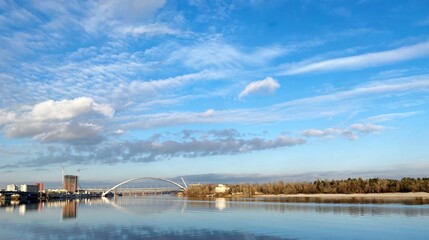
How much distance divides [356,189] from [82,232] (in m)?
158

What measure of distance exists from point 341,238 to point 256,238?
24.9 feet

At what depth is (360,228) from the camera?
43219 mm

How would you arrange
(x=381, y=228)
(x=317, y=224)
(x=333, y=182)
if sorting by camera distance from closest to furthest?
1. (x=381, y=228)
2. (x=317, y=224)
3. (x=333, y=182)

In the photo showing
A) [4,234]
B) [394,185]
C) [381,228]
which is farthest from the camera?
[394,185]

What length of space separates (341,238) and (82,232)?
2453 cm

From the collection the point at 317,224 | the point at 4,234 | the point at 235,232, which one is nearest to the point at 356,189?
the point at 317,224

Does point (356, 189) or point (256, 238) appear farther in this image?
point (356, 189)

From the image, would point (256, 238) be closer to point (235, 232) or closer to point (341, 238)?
point (235, 232)

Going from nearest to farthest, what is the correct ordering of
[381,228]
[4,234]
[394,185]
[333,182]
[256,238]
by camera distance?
[256,238]
[4,234]
[381,228]
[394,185]
[333,182]

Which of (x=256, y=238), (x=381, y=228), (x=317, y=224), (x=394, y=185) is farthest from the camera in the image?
(x=394, y=185)

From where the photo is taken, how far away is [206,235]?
3653 centimetres

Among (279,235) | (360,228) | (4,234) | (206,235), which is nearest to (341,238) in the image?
(279,235)

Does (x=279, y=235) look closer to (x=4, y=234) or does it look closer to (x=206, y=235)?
(x=206, y=235)

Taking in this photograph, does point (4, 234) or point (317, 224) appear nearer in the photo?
point (4, 234)
